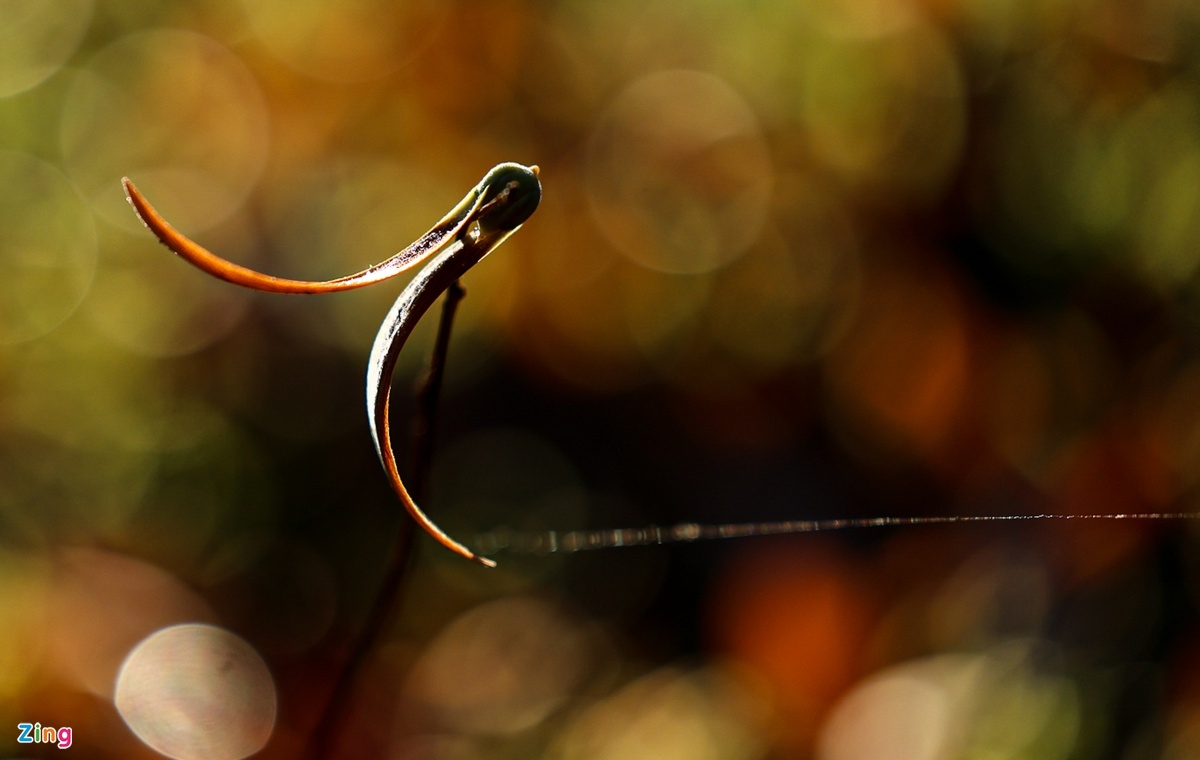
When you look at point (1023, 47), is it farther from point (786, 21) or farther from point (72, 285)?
point (72, 285)

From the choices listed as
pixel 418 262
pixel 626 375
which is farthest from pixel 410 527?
pixel 626 375

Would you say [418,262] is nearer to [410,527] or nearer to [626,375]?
[410,527]

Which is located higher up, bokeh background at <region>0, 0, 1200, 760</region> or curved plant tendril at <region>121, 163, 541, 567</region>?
curved plant tendril at <region>121, 163, 541, 567</region>

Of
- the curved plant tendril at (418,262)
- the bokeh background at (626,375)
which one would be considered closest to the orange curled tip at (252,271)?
the curved plant tendril at (418,262)

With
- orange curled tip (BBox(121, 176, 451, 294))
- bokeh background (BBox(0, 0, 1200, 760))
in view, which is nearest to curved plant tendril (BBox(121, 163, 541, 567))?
orange curled tip (BBox(121, 176, 451, 294))

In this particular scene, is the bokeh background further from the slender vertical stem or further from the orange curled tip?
the orange curled tip

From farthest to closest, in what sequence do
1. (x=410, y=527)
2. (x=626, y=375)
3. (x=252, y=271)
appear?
(x=626, y=375) → (x=410, y=527) → (x=252, y=271)
